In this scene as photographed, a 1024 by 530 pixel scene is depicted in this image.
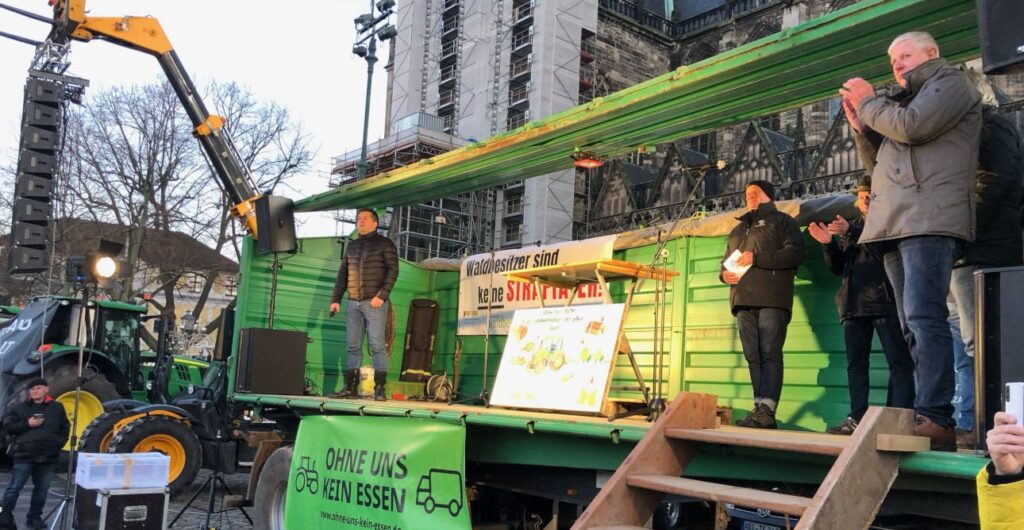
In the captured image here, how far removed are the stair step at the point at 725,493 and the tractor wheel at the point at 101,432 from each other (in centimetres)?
746

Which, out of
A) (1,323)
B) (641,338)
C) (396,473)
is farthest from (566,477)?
(1,323)

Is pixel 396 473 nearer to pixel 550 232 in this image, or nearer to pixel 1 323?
pixel 1 323

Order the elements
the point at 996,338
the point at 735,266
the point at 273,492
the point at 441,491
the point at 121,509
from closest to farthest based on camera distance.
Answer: the point at 996,338, the point at 441,491, the point at 735,266, the point at 121,509, the point at 273,492

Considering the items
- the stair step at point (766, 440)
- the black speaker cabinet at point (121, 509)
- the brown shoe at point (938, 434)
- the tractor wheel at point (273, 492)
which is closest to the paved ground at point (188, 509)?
the tractor wheel at point (273, 492)

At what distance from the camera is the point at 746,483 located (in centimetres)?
423

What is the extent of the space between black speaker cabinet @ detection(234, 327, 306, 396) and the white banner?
1.76 metres

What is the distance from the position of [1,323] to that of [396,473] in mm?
11188

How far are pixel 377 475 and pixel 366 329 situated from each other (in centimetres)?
278

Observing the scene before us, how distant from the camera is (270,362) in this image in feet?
25.1

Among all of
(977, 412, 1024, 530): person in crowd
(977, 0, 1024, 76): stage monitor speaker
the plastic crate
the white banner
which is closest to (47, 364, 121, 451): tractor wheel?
the plastic crate

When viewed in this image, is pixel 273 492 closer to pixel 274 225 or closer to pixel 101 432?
pixel 274 225

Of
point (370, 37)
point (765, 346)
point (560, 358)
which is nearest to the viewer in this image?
point (765, 346)

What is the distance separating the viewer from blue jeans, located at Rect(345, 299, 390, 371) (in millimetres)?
7719

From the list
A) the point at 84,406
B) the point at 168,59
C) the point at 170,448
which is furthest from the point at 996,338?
the point at 168,59
